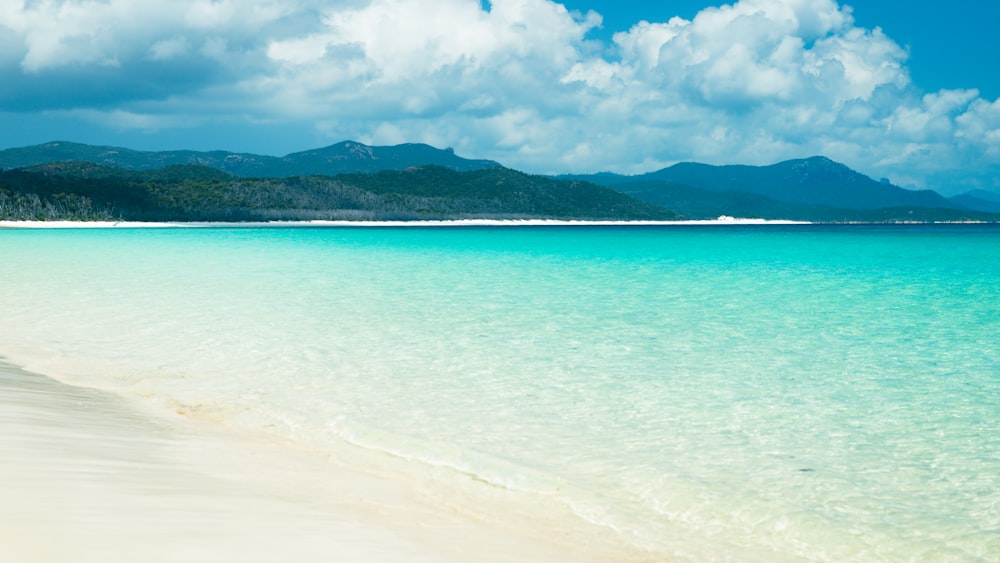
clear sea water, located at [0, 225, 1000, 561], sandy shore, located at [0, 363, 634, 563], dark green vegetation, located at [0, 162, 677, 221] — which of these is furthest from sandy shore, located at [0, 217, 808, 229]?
sandy shore, located at [0, 363, 634, 563]

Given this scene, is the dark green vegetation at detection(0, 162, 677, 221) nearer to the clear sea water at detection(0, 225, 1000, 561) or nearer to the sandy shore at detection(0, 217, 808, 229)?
the sandy shore at detection(0, 217, 808, 229)

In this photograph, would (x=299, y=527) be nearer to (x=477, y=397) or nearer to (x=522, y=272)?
(x=477, y=397)

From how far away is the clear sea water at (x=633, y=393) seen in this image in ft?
18.7

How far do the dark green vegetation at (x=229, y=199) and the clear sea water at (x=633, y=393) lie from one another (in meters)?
117

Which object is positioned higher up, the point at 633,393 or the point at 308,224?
the point at 633,393

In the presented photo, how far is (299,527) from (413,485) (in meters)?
1.60

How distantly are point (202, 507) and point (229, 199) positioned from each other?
15238cm

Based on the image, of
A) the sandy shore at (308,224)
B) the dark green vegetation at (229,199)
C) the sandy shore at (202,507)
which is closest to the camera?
the sandy shore at (202,507)

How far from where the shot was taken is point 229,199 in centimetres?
14838

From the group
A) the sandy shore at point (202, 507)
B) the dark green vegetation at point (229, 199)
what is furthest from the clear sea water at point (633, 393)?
the dark green vegetation at point (229, 199)

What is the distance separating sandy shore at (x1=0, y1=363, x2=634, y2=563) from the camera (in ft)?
12.7

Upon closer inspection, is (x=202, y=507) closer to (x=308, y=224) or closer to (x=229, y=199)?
(x=229, y=199)

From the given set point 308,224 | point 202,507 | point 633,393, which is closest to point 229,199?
point 308,224

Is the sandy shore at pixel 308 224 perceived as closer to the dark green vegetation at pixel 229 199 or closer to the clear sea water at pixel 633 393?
the dark green vegetation at pixel 229 199
